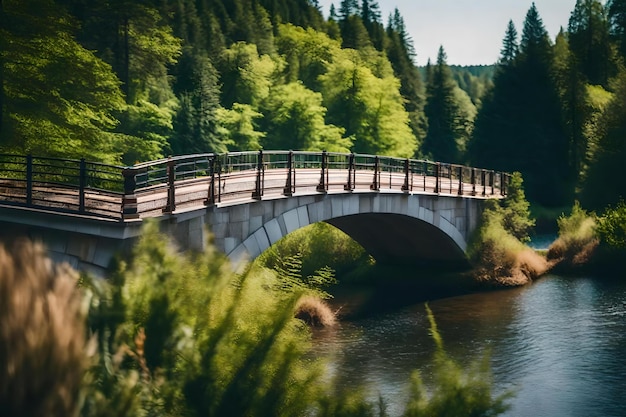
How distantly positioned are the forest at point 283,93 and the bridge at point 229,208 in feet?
11.5

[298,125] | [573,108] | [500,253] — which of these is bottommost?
[500,253]

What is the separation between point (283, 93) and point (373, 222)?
30157 mm

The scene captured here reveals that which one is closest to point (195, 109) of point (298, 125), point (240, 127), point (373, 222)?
point (240, 127)

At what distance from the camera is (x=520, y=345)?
25688 mm

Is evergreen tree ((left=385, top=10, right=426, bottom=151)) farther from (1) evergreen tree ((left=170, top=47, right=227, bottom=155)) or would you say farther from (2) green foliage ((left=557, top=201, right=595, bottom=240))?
(2) green foliage ((left=557, top=201, right=595, bottom=240))

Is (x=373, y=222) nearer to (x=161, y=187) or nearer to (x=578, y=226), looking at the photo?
(x=578, y=226)

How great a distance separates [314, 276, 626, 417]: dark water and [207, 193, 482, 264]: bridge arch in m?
3.77

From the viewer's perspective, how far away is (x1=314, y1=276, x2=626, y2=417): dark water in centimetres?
2088

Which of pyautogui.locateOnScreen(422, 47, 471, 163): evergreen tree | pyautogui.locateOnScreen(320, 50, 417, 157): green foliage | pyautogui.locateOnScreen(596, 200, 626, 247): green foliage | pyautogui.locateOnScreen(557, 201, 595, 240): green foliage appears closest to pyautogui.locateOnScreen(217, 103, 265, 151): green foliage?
pyautogui.locateOnScreen(320, 50, 417, 157): green foliage

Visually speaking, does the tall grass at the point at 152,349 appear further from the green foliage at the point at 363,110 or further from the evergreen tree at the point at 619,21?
the evergreen tree at the point at 619,21

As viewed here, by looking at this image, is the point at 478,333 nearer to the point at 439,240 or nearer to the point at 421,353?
the point at 421,353

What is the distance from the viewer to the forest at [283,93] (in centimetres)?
3155

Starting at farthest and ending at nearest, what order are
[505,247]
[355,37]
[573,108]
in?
[355,37], [573,108], [505,247]

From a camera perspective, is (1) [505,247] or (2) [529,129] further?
(2) [529,129]
